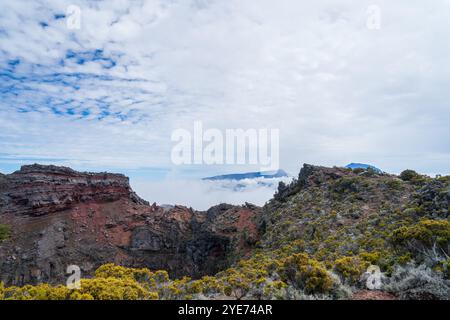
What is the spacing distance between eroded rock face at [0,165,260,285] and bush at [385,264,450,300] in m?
22.2

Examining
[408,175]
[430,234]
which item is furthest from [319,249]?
[408,175]

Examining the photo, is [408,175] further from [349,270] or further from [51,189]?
[51,189]

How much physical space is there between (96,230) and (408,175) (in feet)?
124

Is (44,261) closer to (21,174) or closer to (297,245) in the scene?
(21,174)

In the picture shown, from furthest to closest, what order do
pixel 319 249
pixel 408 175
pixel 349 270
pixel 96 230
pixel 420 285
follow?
pixel 96 230 → pixel 408 175 → pixel 319 249 → pixel 349 270 → pixel 420 285

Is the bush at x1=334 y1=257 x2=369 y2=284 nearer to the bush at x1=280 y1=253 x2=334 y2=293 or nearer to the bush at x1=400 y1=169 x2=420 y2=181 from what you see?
the bush at x1=280 y1=253 x2=334 y2=293

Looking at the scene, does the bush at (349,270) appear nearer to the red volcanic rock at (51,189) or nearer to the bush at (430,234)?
the bush at (430,234)

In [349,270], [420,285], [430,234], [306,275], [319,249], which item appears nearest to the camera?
[420,285]

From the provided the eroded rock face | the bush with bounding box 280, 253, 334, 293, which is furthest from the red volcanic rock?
the bush with bounding box 280, 253, 334, 293

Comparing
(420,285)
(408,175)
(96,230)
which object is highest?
(408,175)

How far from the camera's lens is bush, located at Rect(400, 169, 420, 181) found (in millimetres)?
24000

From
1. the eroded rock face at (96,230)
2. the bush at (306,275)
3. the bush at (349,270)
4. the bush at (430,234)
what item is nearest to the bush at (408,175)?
the eroded rock face at (96,230)

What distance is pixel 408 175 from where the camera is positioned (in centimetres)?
2433

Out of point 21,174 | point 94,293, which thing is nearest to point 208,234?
point 21,174
